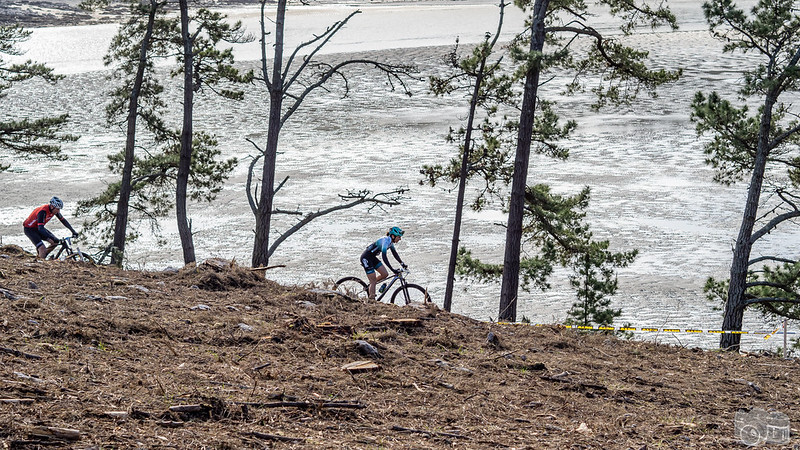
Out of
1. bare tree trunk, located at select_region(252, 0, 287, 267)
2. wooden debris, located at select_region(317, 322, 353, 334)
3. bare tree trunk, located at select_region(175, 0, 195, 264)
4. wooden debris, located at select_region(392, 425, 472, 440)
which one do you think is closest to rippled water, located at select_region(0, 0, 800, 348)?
bare tree trunk, located at select_region(175, 0, 195, 264)

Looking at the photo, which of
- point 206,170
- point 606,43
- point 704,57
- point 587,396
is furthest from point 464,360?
point 704,57

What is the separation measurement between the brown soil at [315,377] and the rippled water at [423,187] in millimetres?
5470

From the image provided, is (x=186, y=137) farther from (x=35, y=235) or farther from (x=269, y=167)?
(x=35, y=235)

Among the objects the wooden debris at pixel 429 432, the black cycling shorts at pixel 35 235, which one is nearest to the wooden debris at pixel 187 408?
the wooden debris at pixel 429 432

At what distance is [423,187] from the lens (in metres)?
Answer: 36.2

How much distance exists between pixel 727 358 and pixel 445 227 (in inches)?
808

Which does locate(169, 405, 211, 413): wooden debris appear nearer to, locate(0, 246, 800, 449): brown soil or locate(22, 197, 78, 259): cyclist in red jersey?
locate(0, 246, 800, 449): brown soil

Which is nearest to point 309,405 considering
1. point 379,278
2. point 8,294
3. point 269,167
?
point 8,294

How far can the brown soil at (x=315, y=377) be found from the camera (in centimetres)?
593

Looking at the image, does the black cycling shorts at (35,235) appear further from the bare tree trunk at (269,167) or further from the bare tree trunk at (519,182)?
the bare tree trunk at (519,182)

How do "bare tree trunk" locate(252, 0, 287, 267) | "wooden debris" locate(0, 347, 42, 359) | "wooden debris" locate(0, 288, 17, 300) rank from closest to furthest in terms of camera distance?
"wooden debris" locate(0, 347, 42, 359) → "wooden debris" locate(0, 288, 17, 300) → "bare tree trunk" locate(252, 0, 287, 267)

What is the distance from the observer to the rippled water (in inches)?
1022

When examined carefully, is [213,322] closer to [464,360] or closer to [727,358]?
[464,360]

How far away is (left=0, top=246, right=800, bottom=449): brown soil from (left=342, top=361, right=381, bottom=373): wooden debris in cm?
6
